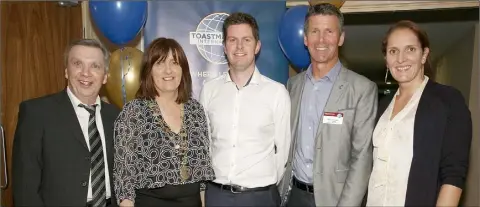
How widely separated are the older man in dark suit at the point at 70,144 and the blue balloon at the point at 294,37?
1.39 m

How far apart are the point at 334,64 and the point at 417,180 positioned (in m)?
0.84

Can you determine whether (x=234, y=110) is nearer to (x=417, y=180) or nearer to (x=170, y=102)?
(x=170, y=102)

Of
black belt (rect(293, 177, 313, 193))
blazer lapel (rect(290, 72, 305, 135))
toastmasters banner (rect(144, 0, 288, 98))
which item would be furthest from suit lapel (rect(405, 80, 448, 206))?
toastmasters banner (rect(144, 0, 288, 98))

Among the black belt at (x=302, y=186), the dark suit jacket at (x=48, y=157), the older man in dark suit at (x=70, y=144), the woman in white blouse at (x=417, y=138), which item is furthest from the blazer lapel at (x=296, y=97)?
the dark suit jacket at (x=48, y=157)

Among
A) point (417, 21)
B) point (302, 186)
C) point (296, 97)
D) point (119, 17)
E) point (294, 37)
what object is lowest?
point (302, 186)

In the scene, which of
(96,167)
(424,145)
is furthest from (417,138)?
(96,167)

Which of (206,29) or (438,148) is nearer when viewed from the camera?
(438,148)

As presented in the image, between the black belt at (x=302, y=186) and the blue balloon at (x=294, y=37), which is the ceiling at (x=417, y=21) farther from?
the black belt at (x=302, y=186)

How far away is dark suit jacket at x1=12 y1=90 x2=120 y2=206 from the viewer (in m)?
2.17

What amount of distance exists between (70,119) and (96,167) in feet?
0.97

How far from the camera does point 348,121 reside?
2377 mm

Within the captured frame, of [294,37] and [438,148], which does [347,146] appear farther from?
[294,37]

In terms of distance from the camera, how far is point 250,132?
2488 millimetres

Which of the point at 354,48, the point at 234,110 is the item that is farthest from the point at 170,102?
the point at 354,48
